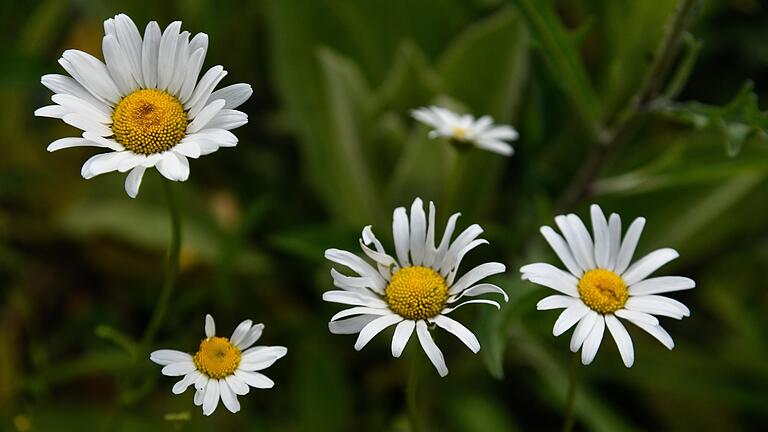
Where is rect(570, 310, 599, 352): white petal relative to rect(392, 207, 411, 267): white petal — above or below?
below

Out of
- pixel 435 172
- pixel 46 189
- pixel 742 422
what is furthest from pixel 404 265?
pixel 46 189

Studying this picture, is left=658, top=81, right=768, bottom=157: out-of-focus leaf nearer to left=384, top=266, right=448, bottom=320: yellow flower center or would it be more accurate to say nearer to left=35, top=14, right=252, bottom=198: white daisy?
left=384, top=266, right=448, bottom=320: yellow flower center

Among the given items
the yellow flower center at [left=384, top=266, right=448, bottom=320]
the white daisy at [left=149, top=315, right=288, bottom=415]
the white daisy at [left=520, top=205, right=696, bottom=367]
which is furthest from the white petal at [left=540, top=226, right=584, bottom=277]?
the white daisy at [left=149, top=315, right=288, bottom=415]

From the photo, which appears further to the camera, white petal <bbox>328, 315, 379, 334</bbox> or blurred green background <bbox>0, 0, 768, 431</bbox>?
A: blurred green background <bbox>0, 0, 768, 431</bbox>

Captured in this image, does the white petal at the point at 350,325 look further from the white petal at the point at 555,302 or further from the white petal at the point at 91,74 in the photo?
the white petal at the point at 91,74

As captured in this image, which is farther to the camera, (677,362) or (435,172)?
(677,362)

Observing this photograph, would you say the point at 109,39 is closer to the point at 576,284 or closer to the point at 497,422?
the point at 576,284

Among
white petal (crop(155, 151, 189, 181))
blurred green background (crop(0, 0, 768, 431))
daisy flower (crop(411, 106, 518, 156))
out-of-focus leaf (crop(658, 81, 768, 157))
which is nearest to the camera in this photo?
white petal (crop(155, 151, 189, 181))
